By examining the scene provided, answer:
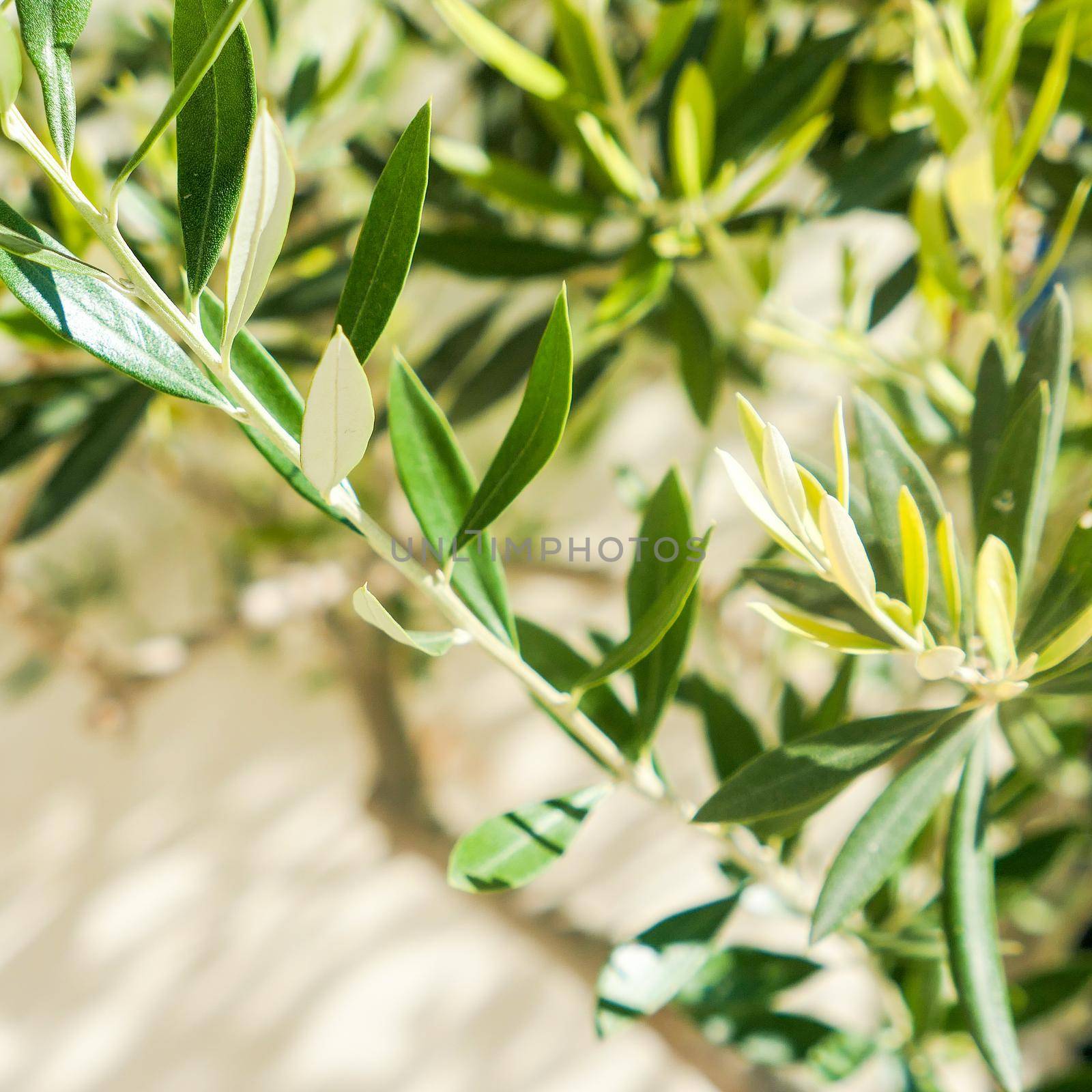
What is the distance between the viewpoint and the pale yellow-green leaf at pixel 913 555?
0.27 m

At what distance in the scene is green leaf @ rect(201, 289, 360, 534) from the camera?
0.29 meters

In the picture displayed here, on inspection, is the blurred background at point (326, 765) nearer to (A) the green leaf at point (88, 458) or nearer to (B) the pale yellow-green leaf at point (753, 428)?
(A) the green leaf at point (88, 458)

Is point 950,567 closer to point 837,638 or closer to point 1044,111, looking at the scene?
point 837,638

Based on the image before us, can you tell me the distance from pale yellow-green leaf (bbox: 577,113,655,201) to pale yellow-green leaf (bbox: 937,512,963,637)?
0.86 feet

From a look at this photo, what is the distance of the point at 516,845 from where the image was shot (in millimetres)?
342

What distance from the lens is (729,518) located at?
103 centimetres

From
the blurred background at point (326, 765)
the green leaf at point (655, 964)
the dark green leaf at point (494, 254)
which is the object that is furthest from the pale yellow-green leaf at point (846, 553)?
Answer: the blurred background at point (326, 765)

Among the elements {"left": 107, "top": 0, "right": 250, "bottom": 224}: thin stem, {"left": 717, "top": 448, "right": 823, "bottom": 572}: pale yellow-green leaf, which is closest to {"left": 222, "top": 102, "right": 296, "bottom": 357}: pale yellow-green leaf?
{"left": 107, "top": 0, "right": 250, "bottom": 224}: thin stem

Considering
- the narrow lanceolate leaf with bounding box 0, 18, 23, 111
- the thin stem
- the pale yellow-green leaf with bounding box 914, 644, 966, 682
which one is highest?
the narrow lanceolate leaf with bounding box 0, 18, 23, 111

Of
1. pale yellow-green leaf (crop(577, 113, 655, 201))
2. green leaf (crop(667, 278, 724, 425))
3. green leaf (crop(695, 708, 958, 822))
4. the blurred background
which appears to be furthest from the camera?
the blurred background

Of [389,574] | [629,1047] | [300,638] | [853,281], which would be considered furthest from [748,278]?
[629,1047]

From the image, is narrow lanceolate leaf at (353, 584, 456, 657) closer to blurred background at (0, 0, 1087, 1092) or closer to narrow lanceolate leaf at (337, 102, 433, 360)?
narrow lanceolate leaf at (337, 102, 433, 360)

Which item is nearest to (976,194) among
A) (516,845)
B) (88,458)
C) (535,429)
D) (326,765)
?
(535,429)

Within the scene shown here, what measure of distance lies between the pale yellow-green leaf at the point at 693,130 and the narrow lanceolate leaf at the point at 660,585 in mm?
207
